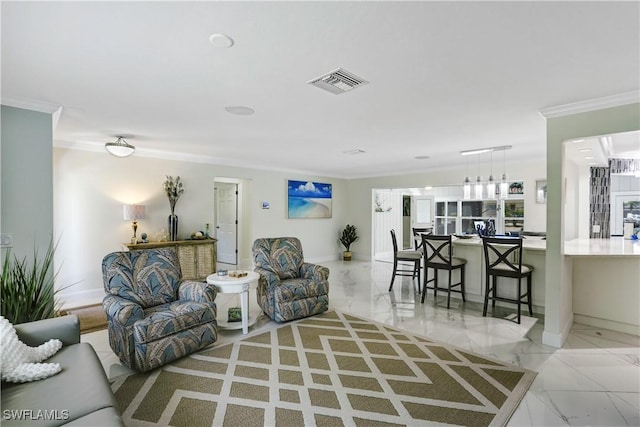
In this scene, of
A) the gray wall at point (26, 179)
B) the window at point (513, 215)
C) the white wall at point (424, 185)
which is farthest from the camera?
the window at point (513, 215)

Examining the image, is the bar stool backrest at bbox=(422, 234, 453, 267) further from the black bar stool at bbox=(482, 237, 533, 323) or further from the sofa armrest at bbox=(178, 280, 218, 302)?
the sofa armrest at bbox=(178, 280, 218, 302)

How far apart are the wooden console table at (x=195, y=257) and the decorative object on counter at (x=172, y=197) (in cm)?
20

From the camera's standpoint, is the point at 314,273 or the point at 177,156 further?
the point at 177,156

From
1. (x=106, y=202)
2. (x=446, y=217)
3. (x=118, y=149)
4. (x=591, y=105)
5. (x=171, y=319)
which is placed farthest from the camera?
(x=446, y=217)

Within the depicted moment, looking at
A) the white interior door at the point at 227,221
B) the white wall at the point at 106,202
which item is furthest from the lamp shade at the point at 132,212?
the white interior door at the point at 227,221

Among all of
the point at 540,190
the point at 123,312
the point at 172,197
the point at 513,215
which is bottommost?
the point at 123,312

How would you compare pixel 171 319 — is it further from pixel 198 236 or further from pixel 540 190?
pixel 540 190

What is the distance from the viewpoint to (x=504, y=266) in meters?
3.95

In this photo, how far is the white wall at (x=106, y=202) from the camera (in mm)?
4535

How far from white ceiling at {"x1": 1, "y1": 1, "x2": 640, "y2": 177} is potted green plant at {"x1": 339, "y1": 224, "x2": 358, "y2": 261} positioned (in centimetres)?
487

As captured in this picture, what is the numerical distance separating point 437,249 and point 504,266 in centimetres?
88

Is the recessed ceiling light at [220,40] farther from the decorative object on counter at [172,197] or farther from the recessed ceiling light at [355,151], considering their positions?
the decorative object on counter at [172,197]

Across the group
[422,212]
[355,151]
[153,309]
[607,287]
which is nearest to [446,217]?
[422,212]

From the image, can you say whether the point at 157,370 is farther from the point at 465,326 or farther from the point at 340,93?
the point at 465,326
